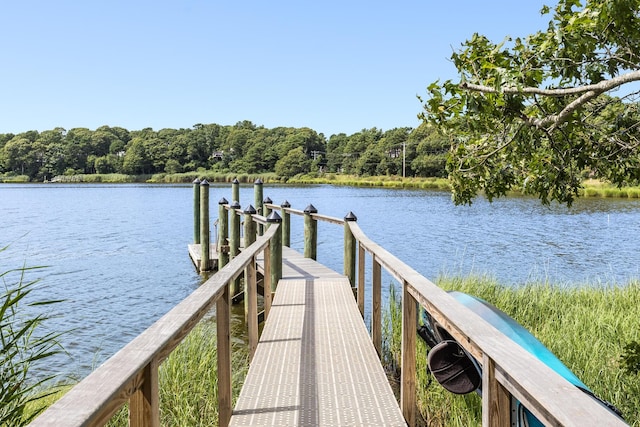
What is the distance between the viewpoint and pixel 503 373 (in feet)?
5.35

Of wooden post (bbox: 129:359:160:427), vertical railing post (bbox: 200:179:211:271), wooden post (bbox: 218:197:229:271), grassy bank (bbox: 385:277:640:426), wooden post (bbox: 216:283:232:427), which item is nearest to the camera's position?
wooden post (bbox: 129:359:160:427)

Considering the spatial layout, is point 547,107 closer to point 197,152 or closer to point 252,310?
point 252,310

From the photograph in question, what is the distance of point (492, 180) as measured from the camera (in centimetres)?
443

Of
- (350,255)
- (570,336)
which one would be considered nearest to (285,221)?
(350,255)

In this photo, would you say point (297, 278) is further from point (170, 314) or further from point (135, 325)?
point (170, 314)

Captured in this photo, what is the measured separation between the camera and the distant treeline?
342 feet

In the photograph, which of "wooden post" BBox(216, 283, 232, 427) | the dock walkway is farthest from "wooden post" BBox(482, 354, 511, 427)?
"wooden post" BBox(216, 283, 232, 427)

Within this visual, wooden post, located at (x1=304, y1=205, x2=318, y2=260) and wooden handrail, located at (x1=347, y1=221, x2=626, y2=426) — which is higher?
wooden handrail, located at (x1=347, y1=221, x2=626, y2=426)

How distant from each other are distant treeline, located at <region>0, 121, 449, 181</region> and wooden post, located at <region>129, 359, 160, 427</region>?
93782 mm

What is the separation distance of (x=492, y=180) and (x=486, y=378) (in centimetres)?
293

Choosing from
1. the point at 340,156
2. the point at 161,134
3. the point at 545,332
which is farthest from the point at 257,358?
the point at 161,134

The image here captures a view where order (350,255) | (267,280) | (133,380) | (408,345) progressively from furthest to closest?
(350,255) < (267,280) < (408,345) < (133,380)

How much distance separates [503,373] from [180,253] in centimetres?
1773

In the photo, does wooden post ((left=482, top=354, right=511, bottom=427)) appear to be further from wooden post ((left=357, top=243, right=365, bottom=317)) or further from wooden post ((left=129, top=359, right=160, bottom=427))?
wooden post ((left=357, top=243, right=365, bottom=317))
